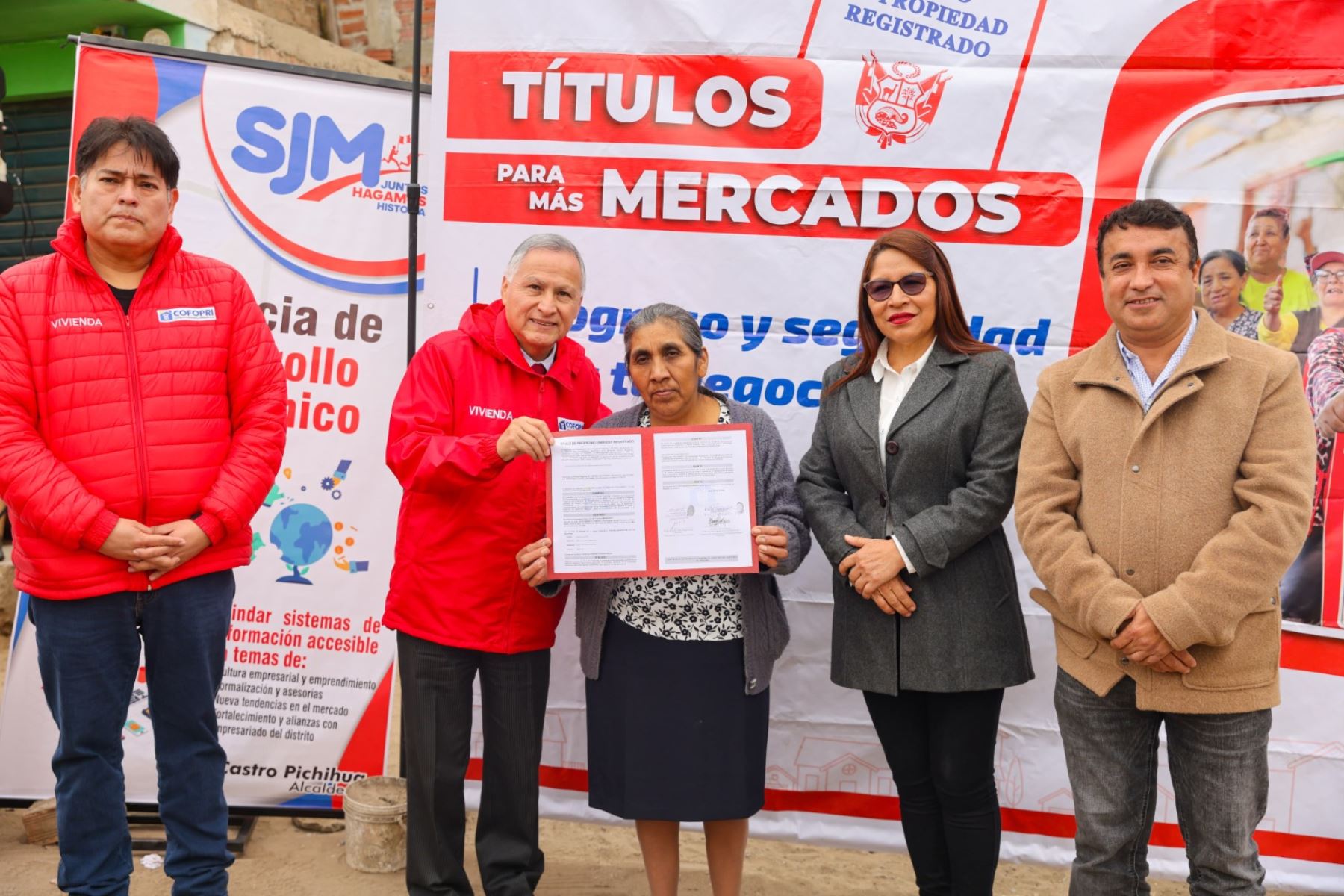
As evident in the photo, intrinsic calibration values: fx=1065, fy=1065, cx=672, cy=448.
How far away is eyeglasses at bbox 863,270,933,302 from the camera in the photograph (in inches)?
111

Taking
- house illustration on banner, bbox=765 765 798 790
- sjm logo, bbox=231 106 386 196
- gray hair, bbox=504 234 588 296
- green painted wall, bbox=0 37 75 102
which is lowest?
house illustration on banner, bbox=765 765 798 790

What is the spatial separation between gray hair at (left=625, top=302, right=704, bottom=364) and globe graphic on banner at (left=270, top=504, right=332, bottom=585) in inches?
63.1

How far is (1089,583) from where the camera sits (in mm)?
2479

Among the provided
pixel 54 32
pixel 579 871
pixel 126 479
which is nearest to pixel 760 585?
pixel 579 871

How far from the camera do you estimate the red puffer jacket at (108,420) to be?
2707 millimetres

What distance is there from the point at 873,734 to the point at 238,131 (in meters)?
3.14

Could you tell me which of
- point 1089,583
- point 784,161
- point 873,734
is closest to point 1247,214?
point 784,161

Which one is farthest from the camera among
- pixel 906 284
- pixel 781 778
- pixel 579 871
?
pixel 781 778

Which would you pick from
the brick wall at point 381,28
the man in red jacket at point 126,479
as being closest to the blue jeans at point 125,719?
the man in red jacket at point 126,479

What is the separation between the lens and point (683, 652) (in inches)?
114

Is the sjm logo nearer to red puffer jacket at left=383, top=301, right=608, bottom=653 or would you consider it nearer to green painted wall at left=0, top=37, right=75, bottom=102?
red puffer jacket at left=383, top=301, right=608, bottom=653

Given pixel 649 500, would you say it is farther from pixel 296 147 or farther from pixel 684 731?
pixel 296 147

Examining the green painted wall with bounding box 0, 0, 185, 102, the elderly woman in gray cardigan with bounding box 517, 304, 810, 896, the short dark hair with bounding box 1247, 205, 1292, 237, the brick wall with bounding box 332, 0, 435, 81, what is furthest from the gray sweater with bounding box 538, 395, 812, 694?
the brick wall with bounding box 332, 0, 435, 81

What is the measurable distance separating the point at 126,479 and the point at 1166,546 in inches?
102
